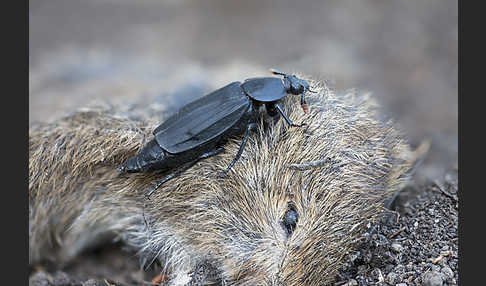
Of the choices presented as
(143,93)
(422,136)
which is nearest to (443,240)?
(422,136)

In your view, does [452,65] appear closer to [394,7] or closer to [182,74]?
[394,7]

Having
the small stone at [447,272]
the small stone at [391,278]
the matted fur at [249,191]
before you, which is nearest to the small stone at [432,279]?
the small stone at [447,272]

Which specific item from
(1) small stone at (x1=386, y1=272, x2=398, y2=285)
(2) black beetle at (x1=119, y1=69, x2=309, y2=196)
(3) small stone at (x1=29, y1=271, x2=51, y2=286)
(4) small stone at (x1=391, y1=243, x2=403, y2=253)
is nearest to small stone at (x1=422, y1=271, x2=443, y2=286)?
(1) small stone at (x1=386, y1=272, x2=398, y2=285)

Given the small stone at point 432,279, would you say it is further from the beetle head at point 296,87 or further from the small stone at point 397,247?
the beetle head at point 296,87

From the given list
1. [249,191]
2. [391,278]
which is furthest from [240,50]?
[391,278]

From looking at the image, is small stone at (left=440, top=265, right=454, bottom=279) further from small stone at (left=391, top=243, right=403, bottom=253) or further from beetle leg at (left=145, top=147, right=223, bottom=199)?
beetle leg at (left=145, top=147, right=223, bottom=199)

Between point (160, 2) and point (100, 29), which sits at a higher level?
point (160, 2)

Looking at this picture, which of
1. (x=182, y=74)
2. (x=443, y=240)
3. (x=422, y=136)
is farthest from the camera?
(x=182, y=74)

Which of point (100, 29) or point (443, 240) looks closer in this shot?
point (443, 240)
